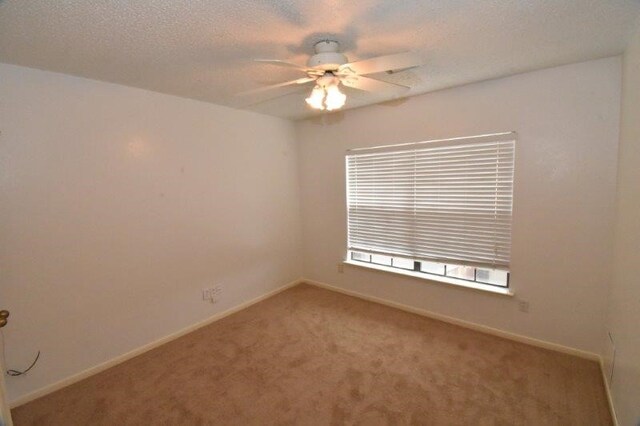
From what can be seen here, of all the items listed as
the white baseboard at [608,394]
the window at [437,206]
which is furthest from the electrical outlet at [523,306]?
the white baseboard at [608,394]

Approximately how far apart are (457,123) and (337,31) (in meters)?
1.68

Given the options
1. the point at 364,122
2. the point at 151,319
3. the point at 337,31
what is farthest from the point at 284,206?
the point at 337,31

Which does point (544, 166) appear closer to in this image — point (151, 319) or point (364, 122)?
point (364, 122)

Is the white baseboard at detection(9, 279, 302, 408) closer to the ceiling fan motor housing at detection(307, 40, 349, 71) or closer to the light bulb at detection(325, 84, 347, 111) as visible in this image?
the light bulb at detection(325, 84, 347, 111)

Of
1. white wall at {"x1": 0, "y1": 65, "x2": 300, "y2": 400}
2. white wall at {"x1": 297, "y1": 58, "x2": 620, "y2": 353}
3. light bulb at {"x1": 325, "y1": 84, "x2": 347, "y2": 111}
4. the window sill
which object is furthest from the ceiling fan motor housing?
the window sill

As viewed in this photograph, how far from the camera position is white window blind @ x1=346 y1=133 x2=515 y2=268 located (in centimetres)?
261

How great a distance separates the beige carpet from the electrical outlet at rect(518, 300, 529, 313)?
12.6 inches

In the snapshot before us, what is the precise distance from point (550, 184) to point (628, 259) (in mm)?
864

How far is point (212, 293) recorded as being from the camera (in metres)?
3.15

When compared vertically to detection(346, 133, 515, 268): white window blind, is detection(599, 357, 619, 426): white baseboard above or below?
below

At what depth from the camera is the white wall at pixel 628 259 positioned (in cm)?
148

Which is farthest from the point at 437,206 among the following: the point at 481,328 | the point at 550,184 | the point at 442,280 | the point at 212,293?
the point at 212,293

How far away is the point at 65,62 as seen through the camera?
6.38ft

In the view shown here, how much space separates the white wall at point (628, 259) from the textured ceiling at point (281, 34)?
1.22ft
